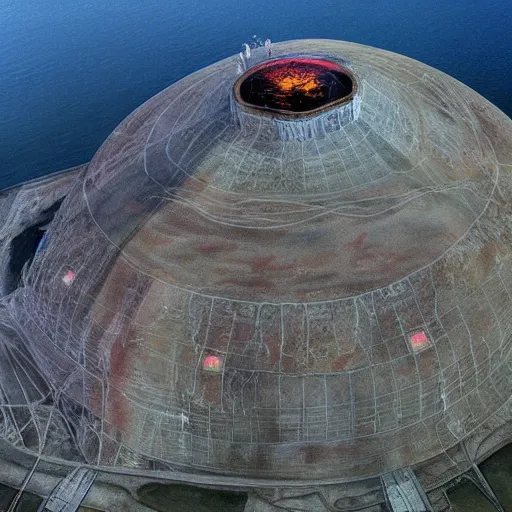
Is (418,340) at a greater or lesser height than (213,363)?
lesser

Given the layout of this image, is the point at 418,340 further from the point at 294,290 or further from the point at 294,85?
the point at 294,85

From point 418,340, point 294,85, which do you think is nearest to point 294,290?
point 418,340

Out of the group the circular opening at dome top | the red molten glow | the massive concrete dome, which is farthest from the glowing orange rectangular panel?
the circular opening at dome top

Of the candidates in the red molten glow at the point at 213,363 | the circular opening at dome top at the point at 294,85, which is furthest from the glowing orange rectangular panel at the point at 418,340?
the circular opening at dome top at the point at 294,85

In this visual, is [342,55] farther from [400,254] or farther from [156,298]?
[156,298]

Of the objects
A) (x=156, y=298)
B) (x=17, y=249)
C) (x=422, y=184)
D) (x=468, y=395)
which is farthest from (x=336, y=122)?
(x=17, y=249)

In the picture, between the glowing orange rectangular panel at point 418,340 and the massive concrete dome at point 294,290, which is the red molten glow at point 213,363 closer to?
the massive concrete dome at point 294,290

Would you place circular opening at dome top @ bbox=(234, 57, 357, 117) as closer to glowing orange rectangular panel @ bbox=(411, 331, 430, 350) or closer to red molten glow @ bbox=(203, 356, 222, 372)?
glowing orange rectangular panel @ bbox=(411, 331, 430, 350)
